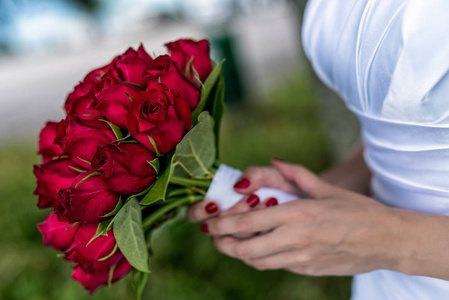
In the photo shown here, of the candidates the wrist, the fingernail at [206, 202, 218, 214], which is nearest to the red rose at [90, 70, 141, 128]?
the fingernail at [206, 202, 218, 214]

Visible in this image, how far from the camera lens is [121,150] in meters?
0.80

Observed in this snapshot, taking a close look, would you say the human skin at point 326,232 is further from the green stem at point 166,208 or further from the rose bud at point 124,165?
the rose bud at point 124,165

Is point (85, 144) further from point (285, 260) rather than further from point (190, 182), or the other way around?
point (285, 260)

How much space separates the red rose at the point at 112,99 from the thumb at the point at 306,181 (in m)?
0.46

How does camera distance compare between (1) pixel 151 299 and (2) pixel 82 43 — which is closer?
(1) pixel 151 299

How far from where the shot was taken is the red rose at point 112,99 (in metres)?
0.83

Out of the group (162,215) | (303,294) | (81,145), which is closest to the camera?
(81,145)

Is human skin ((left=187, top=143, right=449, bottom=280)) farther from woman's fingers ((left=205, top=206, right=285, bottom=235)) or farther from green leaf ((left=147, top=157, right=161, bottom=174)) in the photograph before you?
green leaf ((left=147, top=157, right=161, bottom=174))

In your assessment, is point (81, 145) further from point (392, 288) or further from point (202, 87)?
point (392, 288)

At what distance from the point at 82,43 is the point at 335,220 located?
34.5ft

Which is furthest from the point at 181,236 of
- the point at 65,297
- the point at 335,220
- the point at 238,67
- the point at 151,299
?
the point at 238,67

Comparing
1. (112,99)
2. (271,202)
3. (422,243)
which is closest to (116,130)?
(112,99)

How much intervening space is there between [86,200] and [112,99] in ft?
0.60

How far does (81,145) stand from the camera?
0.83 metres
